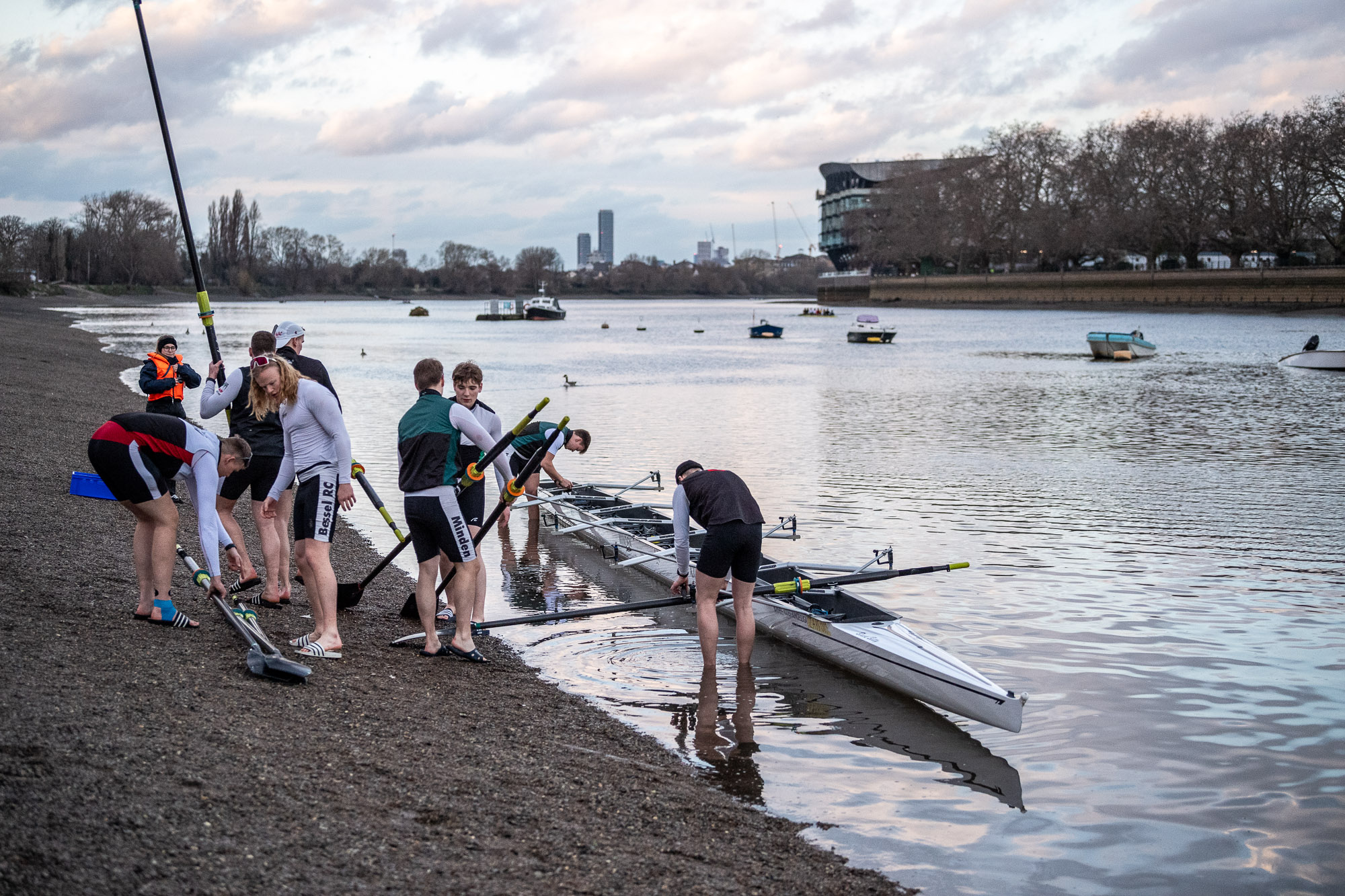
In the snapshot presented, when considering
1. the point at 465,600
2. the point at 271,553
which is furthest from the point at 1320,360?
the point at 271,553

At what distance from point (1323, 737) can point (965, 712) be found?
2.51 meters

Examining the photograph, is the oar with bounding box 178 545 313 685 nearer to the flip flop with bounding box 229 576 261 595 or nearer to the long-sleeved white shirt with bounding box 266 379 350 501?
the flip flop with bounding box 229 576 261 595

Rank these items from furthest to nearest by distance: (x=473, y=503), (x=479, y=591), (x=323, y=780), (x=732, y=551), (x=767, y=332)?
(x=767, y=332) → (x=479, y=591) → (x=473, y=503) → (x=732, y=551) → (x=323, y=780)

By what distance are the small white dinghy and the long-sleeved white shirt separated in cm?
4605

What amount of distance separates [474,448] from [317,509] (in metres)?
1.14

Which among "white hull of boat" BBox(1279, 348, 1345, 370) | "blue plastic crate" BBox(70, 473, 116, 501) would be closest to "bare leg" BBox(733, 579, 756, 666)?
"blue plastic crate" BBox(70, 473, 116, 501)

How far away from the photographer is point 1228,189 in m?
95.3

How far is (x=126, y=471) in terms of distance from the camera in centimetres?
659

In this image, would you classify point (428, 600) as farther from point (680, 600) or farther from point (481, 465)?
point (680, 600)

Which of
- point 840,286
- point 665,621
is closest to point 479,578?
point 665,621

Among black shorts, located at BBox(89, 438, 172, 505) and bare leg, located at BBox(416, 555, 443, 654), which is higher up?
black shorts, located at BBox(89, 438, 172, 505)

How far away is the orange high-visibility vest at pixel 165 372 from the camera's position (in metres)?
11.8

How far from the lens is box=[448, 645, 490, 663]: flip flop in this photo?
7.88 m

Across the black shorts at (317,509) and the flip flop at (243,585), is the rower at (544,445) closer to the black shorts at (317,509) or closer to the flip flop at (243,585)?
the black shorts at (317,509)
